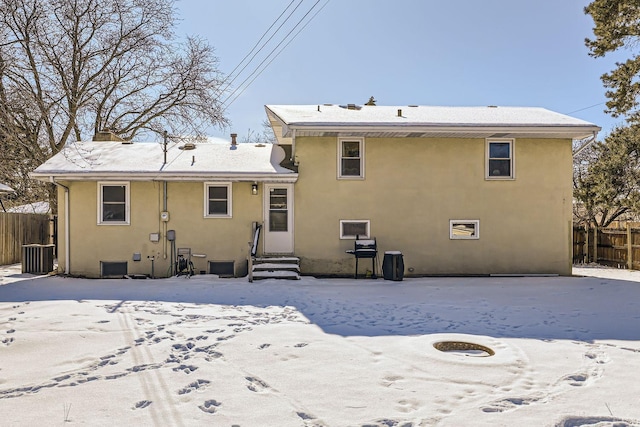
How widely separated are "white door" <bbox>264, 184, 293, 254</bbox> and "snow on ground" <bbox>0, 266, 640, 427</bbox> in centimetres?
310

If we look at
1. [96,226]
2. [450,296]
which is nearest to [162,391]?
[450,296]

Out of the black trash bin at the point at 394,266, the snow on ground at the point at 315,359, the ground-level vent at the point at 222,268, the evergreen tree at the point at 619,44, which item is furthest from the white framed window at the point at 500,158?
the ground-level vent at the point at 222,268

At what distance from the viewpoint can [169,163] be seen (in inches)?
502

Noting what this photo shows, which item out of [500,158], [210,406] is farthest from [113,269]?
[500,158]

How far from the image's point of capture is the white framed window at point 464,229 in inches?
502

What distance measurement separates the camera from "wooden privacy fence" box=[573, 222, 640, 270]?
49.7 feet

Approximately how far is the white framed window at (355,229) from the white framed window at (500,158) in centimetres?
385

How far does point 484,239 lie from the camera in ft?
41.9

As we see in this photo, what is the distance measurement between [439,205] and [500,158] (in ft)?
7.35

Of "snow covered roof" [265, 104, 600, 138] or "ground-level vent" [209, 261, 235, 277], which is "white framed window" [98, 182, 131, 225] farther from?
"snow covered roof" [265, 104, 600, 138]

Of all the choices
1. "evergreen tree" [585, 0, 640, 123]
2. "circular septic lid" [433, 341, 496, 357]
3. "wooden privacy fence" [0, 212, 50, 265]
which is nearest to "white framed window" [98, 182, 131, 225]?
"wooden privacy fence" [0, 212, 50, 265]

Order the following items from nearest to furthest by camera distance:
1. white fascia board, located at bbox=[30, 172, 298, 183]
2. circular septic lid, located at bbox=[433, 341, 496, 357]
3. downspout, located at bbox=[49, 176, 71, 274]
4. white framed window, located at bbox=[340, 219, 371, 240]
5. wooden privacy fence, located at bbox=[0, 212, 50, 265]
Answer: circular septic lid, located at bbox=[433, 341, 496, 357] < white fascia board, located at bbox=[30, 172, 298, 183] < downspout, located at bbox=[49, 176, 71, 274] < white framed window, located at bbox=[340, 219, 371, 240] < wooden privacy fence, located at bbox=[0, 212, 50, 265]

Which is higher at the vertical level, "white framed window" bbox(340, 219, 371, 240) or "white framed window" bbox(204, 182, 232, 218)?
"white framed window" bbox(204, 182, 232, 218)

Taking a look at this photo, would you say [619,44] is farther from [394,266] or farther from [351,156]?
[394,266]
